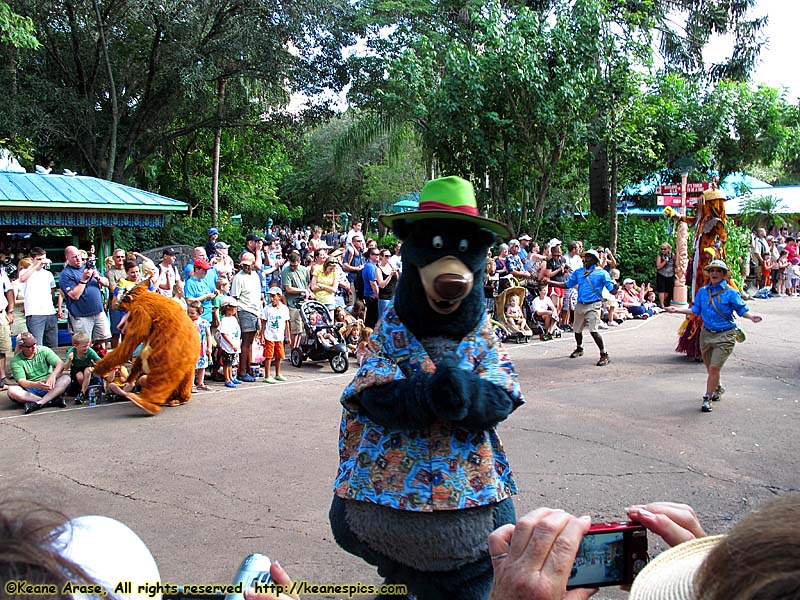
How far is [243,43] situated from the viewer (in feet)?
57.7

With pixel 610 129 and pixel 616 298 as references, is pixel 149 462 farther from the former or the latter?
pixel 610 129

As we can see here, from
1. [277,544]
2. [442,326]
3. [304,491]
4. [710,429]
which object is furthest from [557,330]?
[442,326]

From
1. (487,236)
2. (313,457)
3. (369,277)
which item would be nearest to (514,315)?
(369,277)

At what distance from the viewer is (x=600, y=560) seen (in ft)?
4.69

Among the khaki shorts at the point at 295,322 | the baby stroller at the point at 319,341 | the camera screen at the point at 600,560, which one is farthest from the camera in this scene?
the khaki shorts at the point at 295,322

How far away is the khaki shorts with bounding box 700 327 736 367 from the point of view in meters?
7.46

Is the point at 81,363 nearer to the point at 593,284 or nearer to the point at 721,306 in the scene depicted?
the point at 593,284

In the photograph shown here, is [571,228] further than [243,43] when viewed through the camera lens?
Yes

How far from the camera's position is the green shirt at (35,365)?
8.16 meters

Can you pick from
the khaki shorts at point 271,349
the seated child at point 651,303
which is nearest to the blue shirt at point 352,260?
the khaki shorts at point 271,349

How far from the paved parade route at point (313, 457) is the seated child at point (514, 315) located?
3178 millimetres

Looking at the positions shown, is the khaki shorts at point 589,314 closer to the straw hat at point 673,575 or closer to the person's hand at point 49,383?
the person's hand at point 49,383

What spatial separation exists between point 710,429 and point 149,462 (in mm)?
5237

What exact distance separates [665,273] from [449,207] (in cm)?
1532
